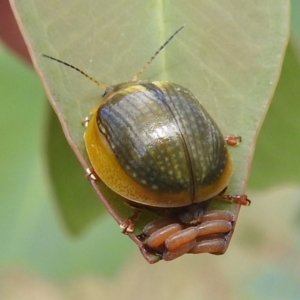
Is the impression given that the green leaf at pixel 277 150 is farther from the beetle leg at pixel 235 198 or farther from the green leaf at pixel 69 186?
the green leaf at pixel 69 186

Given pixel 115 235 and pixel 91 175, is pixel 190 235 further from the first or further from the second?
pixel 115 235

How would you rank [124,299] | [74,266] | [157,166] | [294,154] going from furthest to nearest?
[124,299]
[74,266]
[294,154]
[157,166]

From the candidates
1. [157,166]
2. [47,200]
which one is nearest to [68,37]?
[157,166]

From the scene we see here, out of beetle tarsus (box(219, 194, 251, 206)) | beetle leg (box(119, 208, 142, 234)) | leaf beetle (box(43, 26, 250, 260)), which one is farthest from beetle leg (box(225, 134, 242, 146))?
beetle leg (box(119, 208, 142, 234))

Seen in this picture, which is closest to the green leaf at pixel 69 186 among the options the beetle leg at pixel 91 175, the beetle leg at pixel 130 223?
the beetle leg at pixel 91 175

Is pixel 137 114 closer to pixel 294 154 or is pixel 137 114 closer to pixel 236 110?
pixel 236 110

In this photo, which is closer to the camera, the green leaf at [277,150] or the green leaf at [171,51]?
the green leaf at [171,51]
